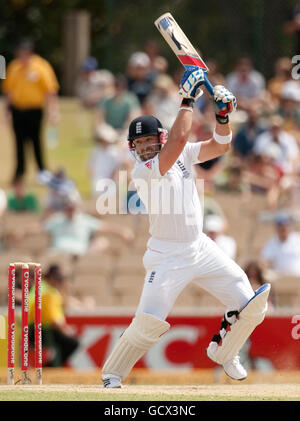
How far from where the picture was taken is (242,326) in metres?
8.62

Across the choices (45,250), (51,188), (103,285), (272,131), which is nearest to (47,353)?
(103,285)

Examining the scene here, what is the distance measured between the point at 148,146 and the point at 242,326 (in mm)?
1505

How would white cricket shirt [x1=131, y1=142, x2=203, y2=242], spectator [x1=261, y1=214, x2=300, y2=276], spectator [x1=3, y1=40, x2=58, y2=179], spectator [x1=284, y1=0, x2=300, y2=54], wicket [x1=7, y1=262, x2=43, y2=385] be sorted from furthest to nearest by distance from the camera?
spectator [x1=284, y1=0, x2=300, y2=54]
spectator [x1=3, y1=40, x2=58, y2=179]
spectator [x1=261, y1=214, x2=300, y2=276]
wicket [x1=7, y1=262, x2=43, y2=385]
white cricket shirt [x1=131, y1=142, x2=203, y2=242]

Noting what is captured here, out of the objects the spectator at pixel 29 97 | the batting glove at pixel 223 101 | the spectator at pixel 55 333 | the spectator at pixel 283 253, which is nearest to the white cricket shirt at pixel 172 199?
the batting glove at pixel 223 101

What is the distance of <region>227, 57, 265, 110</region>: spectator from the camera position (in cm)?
1720

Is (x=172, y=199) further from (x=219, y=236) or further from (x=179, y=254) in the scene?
(x=219, y=236)

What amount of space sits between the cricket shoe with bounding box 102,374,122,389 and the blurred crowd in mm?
3675

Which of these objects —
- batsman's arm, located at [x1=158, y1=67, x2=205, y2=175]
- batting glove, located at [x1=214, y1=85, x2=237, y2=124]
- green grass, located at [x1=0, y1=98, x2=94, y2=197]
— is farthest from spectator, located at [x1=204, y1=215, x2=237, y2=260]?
batsman's arm, located at [x1=158, y1=67, x2=205, y2=175]

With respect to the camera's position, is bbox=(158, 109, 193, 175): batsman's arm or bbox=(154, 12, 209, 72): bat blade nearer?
bbox=(158, 109, 193, 175): batsman's arm

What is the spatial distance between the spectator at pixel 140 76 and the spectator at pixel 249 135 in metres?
2.15

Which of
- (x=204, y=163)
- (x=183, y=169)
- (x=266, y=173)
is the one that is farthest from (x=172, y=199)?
(x=266, y=173)

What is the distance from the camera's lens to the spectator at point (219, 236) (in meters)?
13.2

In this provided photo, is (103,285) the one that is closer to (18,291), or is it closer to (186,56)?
(18,291)

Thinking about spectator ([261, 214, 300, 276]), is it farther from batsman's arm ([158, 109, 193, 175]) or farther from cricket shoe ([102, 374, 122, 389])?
batsman's arm ([158, 109, 193, 175])
